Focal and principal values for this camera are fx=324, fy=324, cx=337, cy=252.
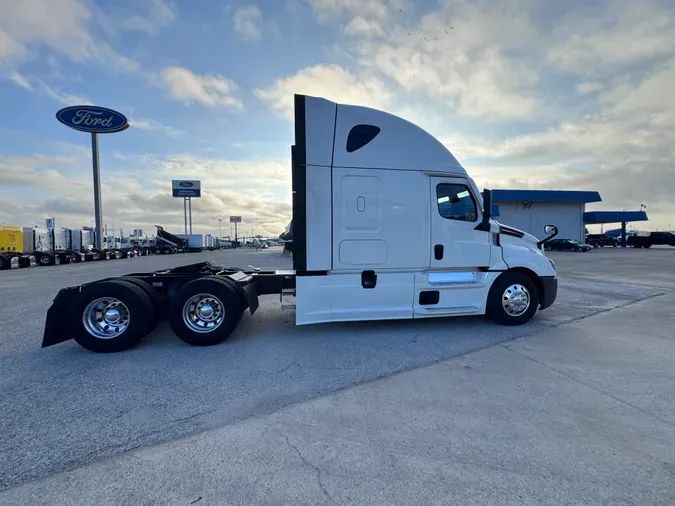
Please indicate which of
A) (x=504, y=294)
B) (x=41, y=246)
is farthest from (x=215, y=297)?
(x=41, y=246)

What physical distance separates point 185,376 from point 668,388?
5.29 meters

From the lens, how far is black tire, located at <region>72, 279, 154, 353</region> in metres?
4.53

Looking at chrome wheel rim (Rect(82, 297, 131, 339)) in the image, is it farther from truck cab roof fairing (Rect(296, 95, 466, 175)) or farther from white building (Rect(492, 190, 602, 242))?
white building (Rect(492, 190, 602, 242))

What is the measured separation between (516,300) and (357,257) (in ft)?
9.89

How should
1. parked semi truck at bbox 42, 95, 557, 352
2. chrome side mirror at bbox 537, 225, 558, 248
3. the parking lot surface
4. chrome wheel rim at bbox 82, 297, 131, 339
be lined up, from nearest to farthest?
the parking lot surface, chrome wheel rim at bbox 82, 297, 131, 339, parked semi truck at bbox 42, 95, 557, 352, chrome side mirror at bbox 537, 225, 558, 248

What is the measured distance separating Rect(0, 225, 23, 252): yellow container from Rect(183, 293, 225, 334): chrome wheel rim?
2660 cm

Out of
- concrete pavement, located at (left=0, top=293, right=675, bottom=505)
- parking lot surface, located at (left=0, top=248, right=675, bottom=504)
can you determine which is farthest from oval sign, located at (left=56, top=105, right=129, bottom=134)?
concrete pavement, located at (left=0, top=293, right=675, bottom=505)

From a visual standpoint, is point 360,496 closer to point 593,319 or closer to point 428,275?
point 428,275

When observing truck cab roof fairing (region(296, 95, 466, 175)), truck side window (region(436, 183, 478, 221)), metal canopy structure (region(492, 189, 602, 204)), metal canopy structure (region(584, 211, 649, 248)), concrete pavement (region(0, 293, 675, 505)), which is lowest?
concrete pavement (region(0, 293, 675, 505))

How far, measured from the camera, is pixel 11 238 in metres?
22.8

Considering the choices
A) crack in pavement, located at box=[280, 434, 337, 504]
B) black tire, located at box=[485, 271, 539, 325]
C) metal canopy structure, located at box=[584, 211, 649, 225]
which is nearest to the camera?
crack in pavement, located at box=[280, 434, 337, 504]

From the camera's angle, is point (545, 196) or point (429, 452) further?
point (545, 196)

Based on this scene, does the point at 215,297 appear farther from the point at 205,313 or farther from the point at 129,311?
the point at 129,311

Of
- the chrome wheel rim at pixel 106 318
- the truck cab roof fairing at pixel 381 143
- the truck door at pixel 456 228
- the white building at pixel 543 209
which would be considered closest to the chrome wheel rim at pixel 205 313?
the chrome wheel rim at pixel 106 318
